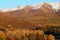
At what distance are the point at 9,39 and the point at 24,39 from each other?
493cm

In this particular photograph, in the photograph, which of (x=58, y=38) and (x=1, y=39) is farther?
(x=58, y=38)

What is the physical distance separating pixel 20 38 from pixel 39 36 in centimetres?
435

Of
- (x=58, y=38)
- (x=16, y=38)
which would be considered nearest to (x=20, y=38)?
(x=16, y=38)

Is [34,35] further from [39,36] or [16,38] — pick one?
[16,38]

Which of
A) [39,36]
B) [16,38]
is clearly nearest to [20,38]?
[16,38]

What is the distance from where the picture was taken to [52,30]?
69.3m

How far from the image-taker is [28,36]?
52.0 meters

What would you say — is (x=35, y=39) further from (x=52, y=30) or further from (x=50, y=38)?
(x=52, y=30)

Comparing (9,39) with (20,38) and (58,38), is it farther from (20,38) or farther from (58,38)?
(58,38)

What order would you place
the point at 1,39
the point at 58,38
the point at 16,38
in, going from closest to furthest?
the point at 1,39
the point at 16,38
the point at 58,38

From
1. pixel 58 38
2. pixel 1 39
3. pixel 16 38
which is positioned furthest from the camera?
pixel 58 38

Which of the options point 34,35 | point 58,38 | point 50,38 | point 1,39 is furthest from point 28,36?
point 58,38

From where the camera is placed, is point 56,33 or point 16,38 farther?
point 56,33

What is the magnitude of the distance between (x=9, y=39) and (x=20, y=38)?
329 centimetres
